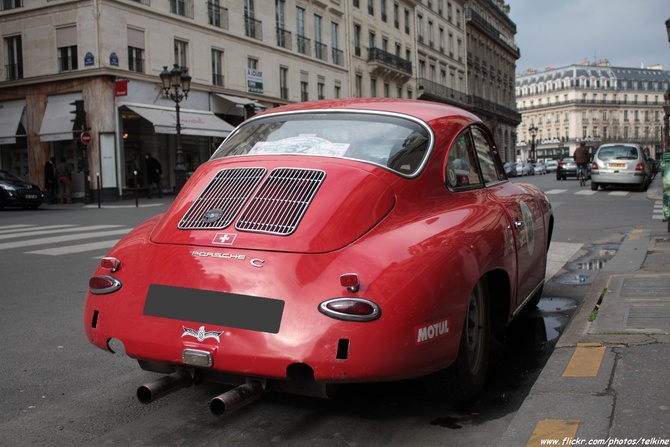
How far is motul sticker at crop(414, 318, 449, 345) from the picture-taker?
2.76 m

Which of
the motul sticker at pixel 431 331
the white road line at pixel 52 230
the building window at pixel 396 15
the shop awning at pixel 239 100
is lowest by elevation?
the white road line at pixel 52 230

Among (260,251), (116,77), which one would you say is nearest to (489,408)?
(260,251)

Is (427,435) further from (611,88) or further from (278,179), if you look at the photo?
(611,88)

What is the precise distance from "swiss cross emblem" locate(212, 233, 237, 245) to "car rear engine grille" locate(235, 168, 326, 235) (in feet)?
0.20

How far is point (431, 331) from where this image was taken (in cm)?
282

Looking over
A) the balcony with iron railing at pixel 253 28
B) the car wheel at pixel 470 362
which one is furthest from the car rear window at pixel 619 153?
the car wheel at pixel 470 362

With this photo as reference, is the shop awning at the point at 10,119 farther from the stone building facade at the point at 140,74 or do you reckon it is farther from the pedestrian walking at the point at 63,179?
the pedestrian walking at the point at 63,179

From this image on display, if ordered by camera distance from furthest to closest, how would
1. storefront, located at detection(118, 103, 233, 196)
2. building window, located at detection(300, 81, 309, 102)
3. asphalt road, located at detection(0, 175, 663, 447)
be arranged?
building window, located at detection(300, 81, 309, 102) → storefront, located at detection(118, 103, 233, 196) → asphalt road, located at detection(0, 175, 663, 447)

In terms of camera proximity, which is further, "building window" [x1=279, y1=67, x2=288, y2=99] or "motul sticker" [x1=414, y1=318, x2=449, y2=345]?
"building window" [x1=279, y1=67, x2=288, y2=99]

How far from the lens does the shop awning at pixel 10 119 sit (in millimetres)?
27406

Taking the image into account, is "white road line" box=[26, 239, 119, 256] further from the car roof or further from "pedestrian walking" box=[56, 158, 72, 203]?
"pedestrian walking" box=[56, 158, 72, 203]

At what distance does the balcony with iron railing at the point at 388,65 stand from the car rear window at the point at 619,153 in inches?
1025

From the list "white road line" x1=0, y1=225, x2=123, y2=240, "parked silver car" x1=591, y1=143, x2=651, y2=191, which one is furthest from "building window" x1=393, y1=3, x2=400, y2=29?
"white road line" x1=0, y1=225, x2=123, y2=240

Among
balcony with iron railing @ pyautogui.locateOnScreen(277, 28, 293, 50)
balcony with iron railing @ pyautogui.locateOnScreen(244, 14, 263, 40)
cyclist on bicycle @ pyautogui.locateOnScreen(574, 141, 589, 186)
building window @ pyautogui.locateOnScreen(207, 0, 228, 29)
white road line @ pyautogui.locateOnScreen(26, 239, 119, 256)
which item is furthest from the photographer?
balcony with iron railing @ pyautogui.locateOnScreen(277, 28, 293, 50)
